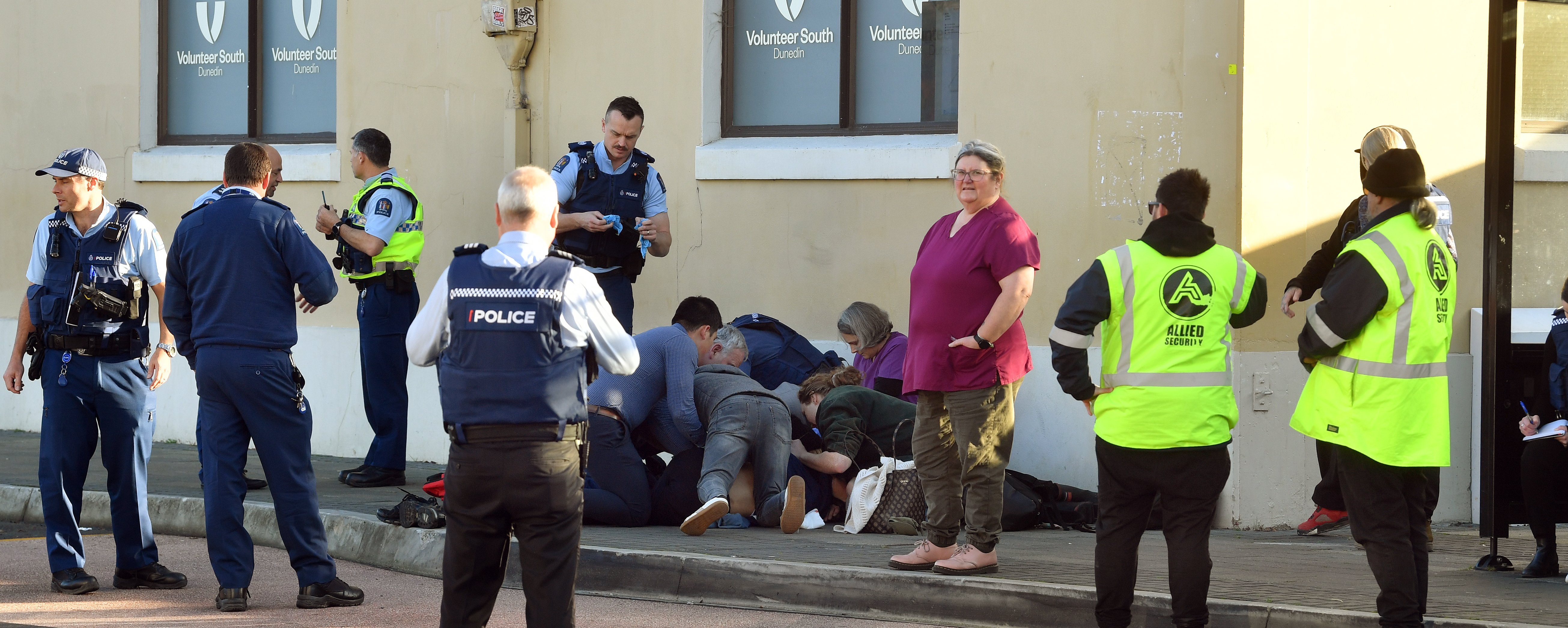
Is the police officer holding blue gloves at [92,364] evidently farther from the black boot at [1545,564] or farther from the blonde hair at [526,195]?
the black boot at [1545,564]

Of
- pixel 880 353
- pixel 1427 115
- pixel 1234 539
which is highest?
pixel 1427 115

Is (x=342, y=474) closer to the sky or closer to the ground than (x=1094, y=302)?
closer to the ground

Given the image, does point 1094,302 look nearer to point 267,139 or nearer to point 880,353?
point 880,353

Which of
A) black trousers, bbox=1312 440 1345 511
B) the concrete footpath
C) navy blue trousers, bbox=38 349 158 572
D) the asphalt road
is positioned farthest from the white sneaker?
black trousers, bbox=1312 440 1345 511

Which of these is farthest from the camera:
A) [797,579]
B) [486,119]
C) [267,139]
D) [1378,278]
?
[267,139]

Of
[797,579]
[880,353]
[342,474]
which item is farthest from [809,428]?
[342,474]

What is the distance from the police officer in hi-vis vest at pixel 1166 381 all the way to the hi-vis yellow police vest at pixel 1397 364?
12.8 inches

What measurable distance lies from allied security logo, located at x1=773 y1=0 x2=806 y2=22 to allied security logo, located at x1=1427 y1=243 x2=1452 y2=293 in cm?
524

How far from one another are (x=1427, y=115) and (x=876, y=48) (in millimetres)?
3139

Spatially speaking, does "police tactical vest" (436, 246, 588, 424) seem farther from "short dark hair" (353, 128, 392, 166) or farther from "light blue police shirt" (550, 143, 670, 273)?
"short dark hair" (353, 128, 392, 166)

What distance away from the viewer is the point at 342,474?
9203 millimetres

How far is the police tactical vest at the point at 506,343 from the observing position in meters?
4.39

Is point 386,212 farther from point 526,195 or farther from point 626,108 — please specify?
point 526,195

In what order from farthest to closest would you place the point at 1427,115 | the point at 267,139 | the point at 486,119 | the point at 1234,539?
the point at 267,139 < the point at 486,119 < the point at 1427,115 < the point at 1234,539
